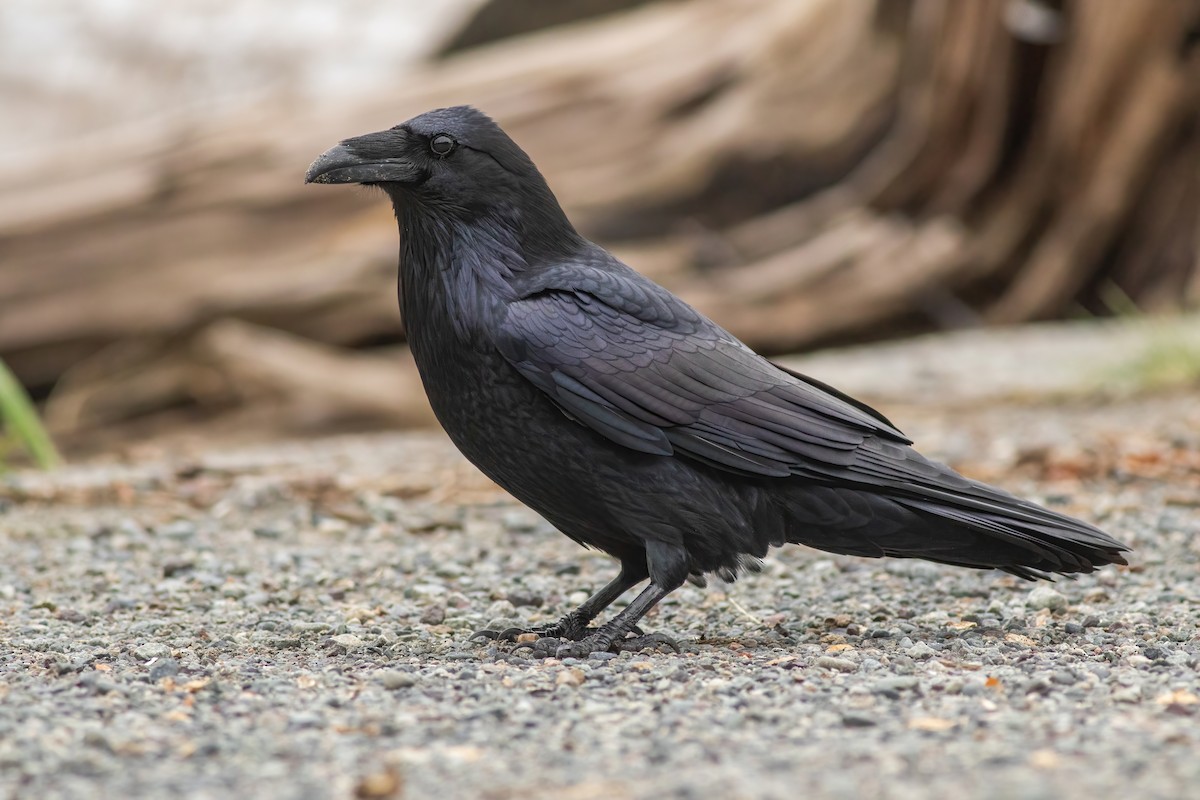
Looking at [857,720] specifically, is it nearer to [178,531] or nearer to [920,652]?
[920,652]

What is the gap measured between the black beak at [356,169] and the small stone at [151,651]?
128 cm

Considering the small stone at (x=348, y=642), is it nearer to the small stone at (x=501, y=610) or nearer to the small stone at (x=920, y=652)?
the small stone at (x=501, y=610)

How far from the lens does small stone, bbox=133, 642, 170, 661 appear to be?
11.1 feet

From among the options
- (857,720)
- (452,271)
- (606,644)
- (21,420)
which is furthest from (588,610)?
(21,420)

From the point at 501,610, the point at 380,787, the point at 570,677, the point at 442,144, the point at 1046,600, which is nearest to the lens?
the point at 380,787

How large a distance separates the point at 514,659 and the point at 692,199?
6156mm

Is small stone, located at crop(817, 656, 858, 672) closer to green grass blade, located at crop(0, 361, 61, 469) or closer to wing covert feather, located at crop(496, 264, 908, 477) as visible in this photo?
wing covert feather, located at crop(496, 264, 908, 477)

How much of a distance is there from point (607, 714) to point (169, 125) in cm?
789

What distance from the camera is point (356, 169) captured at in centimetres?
369

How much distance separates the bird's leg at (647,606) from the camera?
3587mm

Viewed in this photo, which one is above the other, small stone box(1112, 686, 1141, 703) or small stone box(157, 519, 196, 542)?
small stone box(157, 519, 196, 542)

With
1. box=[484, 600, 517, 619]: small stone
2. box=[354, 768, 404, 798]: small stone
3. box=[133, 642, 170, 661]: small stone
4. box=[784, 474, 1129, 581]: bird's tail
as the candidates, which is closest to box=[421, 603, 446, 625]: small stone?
box=[484, 600, 517, 619]: small stone

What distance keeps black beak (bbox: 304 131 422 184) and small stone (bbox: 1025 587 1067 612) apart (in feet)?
7.19

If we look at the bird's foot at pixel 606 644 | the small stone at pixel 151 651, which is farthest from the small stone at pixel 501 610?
the small stone at pixel 151 651
